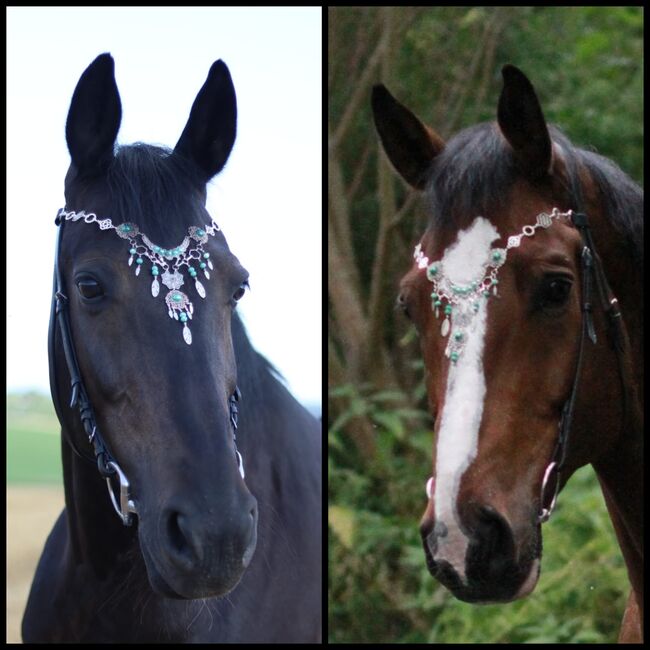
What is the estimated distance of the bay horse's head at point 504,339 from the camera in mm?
1795

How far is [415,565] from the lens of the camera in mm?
4934

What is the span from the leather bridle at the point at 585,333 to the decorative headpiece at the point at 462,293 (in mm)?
131

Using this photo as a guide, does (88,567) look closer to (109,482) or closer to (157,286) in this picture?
(109,482)

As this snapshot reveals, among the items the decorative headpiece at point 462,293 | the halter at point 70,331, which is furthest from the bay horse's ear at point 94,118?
the decorative headpiece at point 462,293

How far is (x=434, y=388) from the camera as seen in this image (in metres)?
2.00

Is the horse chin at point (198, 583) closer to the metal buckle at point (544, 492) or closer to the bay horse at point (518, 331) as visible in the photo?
the bay horse at point (518, 331)

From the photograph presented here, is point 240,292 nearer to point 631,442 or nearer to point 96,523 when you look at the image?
point 96,523

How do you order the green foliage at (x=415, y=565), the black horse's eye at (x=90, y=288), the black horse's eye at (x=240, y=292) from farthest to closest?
the green foliage at (x=415, y=565) → the black horse's eye at (x=240, y=292) → the black horse's eye at (x=90, y=288)

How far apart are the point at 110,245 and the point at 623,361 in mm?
1224

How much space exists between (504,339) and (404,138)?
64cm

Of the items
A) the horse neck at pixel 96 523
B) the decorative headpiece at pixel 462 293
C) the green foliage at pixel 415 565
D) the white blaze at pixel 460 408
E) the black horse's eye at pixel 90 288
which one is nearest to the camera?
the white blaze at pixel 460 408

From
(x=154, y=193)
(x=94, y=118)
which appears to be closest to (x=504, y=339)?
(x=154, y=193)

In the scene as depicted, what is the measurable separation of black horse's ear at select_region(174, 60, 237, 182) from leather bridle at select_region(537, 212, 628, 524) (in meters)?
0.90

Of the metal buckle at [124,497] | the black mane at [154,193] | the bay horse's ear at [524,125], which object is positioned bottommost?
the metal buckle at [124,497]
